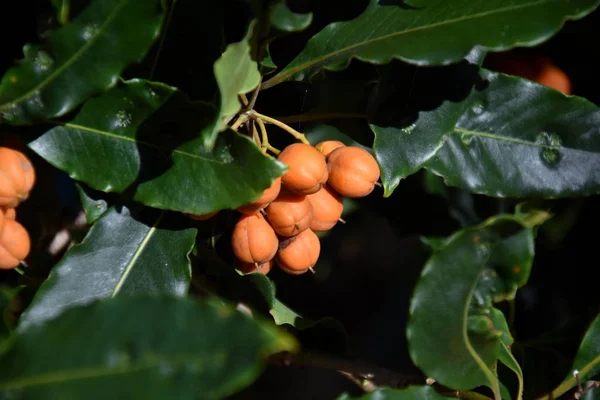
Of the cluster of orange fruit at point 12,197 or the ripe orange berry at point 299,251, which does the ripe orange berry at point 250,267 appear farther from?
the cluster of orange fruit at point 12,197

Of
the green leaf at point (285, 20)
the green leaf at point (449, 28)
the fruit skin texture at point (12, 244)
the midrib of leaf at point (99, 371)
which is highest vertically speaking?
the green leaf at point (285, 20)

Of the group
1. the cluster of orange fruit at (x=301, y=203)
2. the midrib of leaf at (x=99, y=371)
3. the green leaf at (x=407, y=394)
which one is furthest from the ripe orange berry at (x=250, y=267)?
the midrib of leaf at (x=99, y=371)

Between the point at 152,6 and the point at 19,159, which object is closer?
the point at 152,6

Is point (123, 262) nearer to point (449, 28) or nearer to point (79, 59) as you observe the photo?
point (79, 59)

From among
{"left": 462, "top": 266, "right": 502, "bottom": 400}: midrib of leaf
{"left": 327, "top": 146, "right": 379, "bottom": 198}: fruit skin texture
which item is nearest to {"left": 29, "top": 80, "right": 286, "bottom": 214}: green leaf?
{"left": 327, "top": 146, "right": 379, "bottom": 198}: fruit skin texture

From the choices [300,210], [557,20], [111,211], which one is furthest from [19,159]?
[557,20]

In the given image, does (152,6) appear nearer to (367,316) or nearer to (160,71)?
(160,71)
